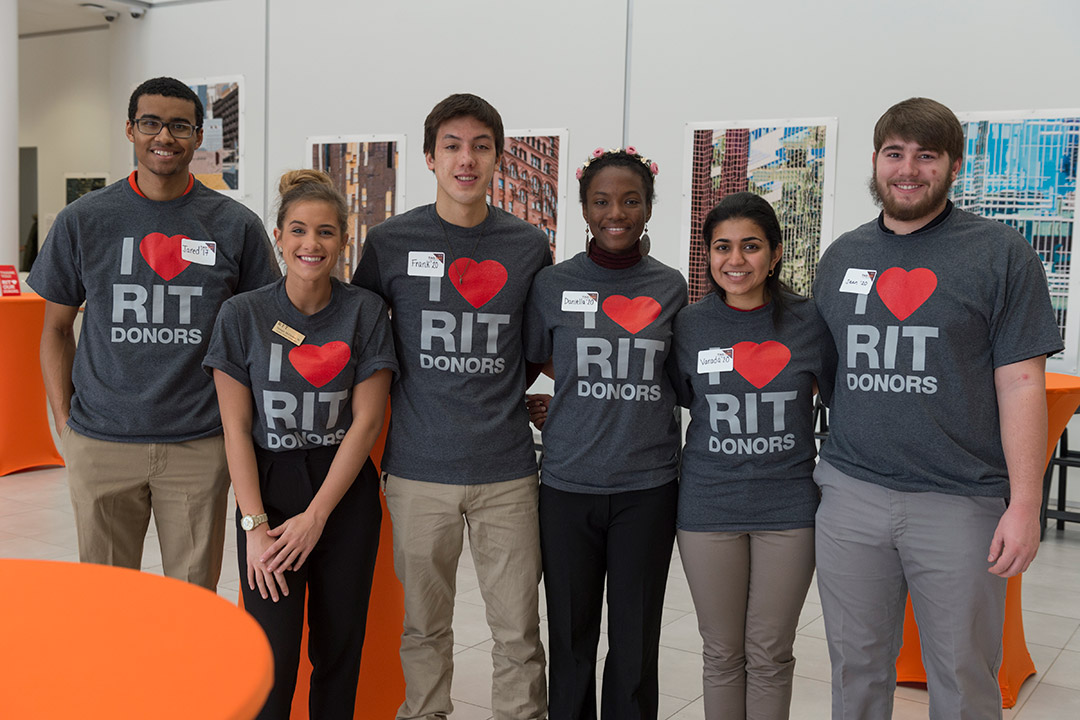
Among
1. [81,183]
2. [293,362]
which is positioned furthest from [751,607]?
[81,183]

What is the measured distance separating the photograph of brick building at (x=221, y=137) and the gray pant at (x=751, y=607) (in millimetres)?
7057

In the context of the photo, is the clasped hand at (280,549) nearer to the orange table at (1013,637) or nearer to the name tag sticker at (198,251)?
the name tag sticker at (198,251)

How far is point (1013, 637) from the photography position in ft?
11.0

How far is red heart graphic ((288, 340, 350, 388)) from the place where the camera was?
226cm

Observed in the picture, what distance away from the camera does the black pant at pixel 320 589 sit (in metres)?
2.27

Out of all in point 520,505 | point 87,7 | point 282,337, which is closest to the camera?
point 282,337

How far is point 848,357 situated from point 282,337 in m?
1.32

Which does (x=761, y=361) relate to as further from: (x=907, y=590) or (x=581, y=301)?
(x=907, y=590)

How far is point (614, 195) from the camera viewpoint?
2.41m

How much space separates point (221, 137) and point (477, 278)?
265 inches

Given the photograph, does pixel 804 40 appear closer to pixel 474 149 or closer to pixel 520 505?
pixel 474 149

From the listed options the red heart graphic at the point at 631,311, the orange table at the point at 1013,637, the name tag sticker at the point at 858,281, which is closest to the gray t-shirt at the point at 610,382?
the red heart graphic at the point at 631,311

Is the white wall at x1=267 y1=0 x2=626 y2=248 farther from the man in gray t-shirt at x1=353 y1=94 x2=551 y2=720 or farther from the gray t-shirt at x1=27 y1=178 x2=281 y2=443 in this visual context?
the gray t-shirt at x1=27 y1=178 x2=281 y2=443

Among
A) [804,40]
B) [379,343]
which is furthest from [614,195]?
[804,40]
